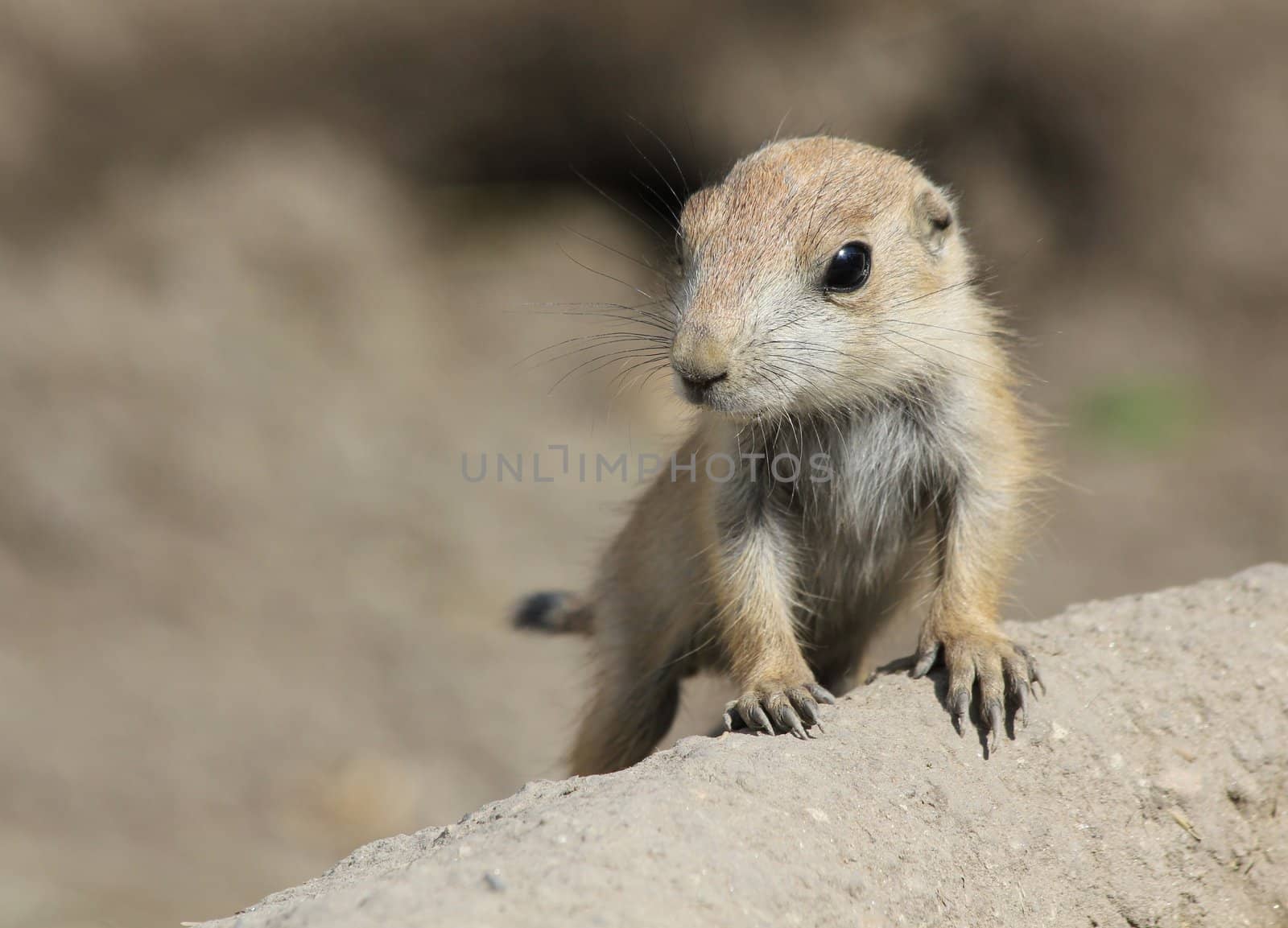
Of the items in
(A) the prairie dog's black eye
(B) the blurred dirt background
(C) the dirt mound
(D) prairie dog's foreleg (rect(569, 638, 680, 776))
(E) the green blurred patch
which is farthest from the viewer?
(E) the green blurred patch

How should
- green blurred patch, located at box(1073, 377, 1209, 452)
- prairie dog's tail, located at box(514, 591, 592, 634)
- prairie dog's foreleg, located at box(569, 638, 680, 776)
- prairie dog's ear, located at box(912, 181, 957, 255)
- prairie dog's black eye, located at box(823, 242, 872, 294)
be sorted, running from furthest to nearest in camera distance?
green blurred patch, located at box(1073, 377, 1209, 452) → prairie dog's tail, located at box(514, 591, 592, 634) → prairie dog's foreleg, located at box(569, 638, 680, 776) → prairie dog's ear, located at box(912, 181, 957, 255) → prairie dog's black eye, located at box(823, 242, 872, 294)

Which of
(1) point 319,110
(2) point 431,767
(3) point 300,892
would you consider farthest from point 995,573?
(1) point 319,110

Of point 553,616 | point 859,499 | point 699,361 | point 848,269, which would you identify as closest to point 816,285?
point 848,269

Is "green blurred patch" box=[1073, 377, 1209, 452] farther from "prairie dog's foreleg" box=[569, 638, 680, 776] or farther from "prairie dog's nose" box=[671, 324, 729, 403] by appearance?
"prairie dog's nose" box=[671, 324, 729, 403]

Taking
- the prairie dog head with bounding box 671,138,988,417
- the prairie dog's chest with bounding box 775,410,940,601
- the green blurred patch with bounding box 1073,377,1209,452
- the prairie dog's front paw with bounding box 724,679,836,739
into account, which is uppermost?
the green blurred patch with bounding box 1073,377,1209,452

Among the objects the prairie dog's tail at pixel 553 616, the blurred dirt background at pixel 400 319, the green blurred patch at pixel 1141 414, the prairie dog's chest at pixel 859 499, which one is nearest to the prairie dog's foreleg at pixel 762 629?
the prairie dog's chest at pixel 859 499

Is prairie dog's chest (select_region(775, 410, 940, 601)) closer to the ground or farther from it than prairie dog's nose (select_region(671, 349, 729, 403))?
farther from it

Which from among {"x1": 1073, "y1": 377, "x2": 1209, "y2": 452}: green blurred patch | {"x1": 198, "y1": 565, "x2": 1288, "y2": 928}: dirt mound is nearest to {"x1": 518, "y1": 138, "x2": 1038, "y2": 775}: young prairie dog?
{"x1": 198, "y1": 565, "x2": 1288, "y2": 928}: dirt mound
